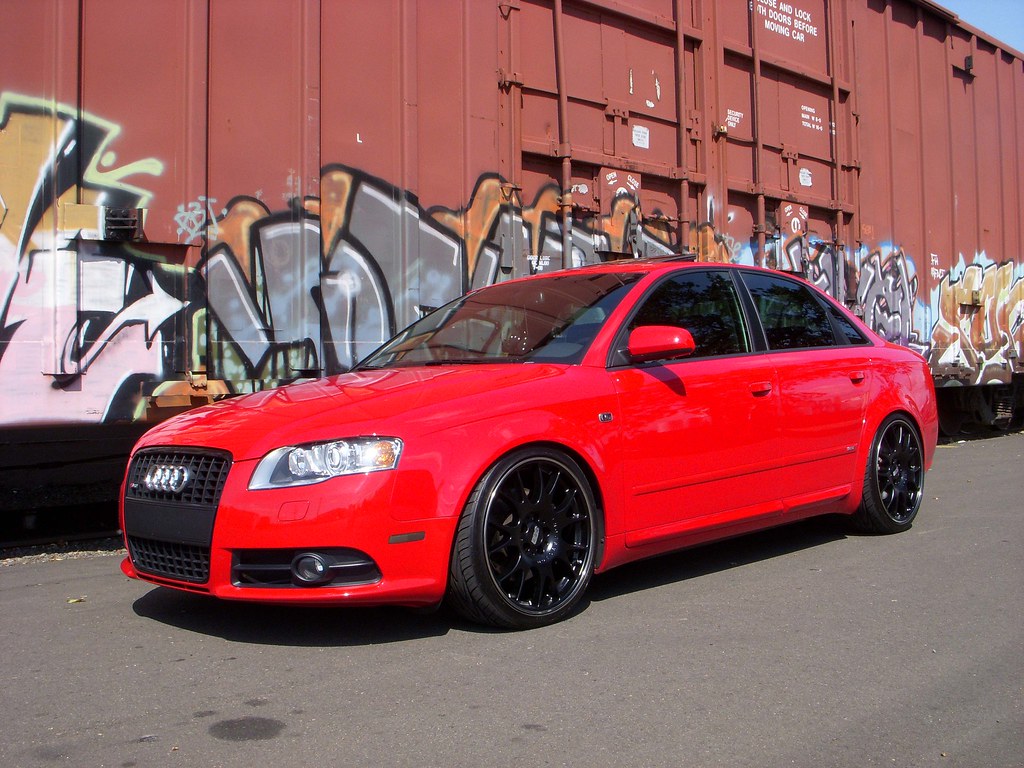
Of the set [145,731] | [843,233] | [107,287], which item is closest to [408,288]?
[107,287]

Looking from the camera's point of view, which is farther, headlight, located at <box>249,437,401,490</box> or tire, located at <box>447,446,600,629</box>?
tire, located at <box>447,446,600,629</box>

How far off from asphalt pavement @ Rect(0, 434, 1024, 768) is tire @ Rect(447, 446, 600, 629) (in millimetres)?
125

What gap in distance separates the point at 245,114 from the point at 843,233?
6.29 metres

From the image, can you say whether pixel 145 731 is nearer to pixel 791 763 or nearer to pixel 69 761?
pixel 69 761

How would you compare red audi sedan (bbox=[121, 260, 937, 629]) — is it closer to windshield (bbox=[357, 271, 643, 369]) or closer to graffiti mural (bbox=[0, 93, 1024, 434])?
windshield (bbox=[357, 271, 643, 369])

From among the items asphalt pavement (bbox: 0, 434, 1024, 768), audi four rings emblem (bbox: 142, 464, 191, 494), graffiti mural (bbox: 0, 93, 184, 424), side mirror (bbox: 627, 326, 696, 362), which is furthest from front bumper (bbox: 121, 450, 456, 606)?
graffiti mural (bbox: 0, 93, 184, 424)

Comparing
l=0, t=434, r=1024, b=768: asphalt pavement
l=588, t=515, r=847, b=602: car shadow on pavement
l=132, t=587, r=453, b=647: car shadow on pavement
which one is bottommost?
l=0, t=434, r=1024, b=768: asphalt pavement

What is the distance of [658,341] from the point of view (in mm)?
4086

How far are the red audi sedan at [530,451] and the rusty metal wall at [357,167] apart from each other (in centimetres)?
114

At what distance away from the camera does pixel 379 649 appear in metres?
3.52

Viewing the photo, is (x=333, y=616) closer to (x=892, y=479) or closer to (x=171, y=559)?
(x=171, y=559)

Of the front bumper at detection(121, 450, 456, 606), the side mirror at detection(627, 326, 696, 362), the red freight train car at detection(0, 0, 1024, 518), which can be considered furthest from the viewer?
the red freight train car at detection(0, 0, 1024, 518)

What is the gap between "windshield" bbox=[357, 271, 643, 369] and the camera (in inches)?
170

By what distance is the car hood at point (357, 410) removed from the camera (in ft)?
11.3
